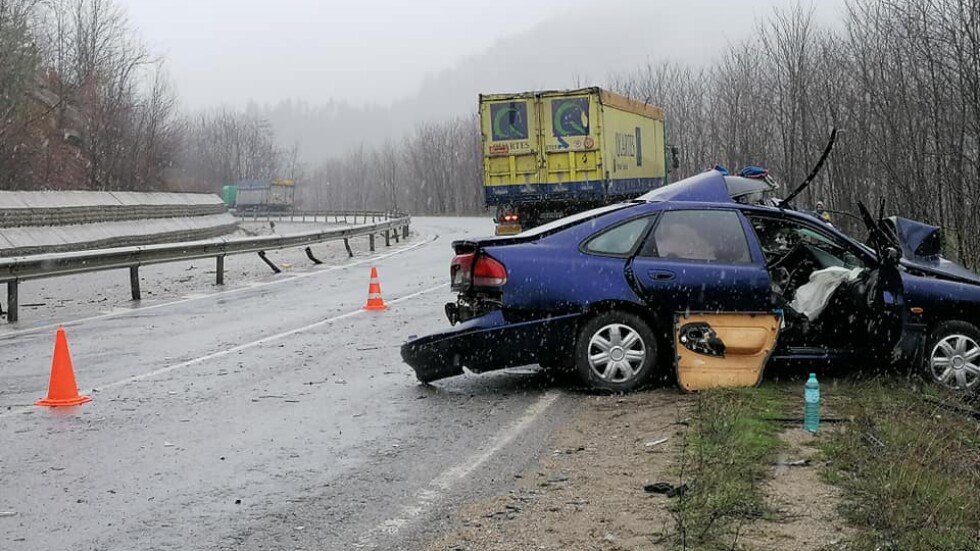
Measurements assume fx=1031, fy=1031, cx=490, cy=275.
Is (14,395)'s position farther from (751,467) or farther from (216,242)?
(216,242)

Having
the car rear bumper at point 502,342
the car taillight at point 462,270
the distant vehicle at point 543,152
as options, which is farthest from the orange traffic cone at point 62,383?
the distant vehicle at point 543,152

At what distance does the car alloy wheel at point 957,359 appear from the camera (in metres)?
7.61

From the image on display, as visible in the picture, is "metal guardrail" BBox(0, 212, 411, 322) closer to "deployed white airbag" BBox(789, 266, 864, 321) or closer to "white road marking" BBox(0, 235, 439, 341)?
"white road marking" BBox(0, 235, 439, 341)

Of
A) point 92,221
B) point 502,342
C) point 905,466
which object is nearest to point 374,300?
point 502,342

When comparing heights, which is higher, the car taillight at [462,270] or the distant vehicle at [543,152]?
the distant vehicle at [543,152]

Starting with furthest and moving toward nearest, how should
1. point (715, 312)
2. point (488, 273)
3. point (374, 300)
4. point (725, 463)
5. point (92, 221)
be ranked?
point (92, 221) → point (374, 300) → point (488, 273) → point (715, 312) → point (725, 463)

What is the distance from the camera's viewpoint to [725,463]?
5.52 metres

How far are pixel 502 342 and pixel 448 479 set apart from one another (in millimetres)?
2209

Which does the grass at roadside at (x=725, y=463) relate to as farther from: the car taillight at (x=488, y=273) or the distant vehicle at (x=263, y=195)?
the distant vehicle at (x=263, y=195)

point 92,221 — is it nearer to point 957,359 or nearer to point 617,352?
point 617,352

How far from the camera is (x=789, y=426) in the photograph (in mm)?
6562

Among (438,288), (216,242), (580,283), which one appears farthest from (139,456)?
(216,242)

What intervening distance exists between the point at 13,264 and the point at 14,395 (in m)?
6.67

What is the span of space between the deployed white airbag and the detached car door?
48 centimetres
